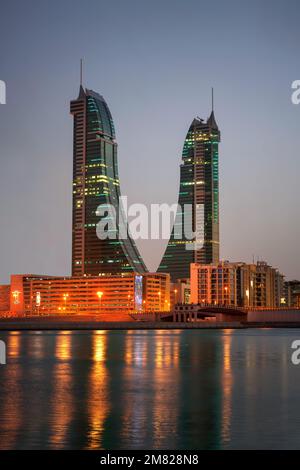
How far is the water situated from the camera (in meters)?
22.4

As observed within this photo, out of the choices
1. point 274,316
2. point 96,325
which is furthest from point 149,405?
point 274,316

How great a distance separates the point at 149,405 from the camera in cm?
3097

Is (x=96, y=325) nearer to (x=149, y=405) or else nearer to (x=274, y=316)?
(x=274, y=316)

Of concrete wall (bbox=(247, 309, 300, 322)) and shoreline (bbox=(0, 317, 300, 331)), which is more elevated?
concrete wall (bbox=(247, 309, 300, 322))

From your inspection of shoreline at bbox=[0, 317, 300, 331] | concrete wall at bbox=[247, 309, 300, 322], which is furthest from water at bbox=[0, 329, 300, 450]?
concrete wall at bbox=[247, 309, 300, 322]

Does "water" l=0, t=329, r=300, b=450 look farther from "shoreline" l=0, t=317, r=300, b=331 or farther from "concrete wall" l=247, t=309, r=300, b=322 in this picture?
"concrete wall" l=247, t=309, r=300, b=322

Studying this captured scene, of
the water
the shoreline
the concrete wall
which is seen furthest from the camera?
the concrete wall

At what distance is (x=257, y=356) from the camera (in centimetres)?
6419

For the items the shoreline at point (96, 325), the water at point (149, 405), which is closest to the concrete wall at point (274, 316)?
the shoreline at point (96, 325)

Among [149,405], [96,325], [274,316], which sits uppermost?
[274,316]
